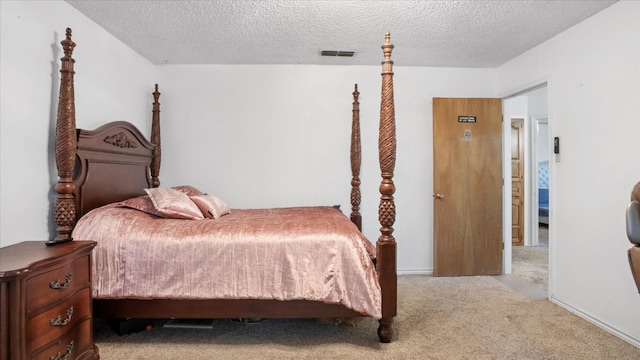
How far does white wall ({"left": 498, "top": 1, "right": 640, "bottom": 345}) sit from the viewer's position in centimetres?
235

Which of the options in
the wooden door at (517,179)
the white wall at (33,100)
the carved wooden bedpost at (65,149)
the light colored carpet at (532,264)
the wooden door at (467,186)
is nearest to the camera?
the white wall at (33,100)

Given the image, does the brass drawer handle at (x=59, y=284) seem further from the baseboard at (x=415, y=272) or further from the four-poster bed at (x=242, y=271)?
the baseboard at (x=415, y=272)

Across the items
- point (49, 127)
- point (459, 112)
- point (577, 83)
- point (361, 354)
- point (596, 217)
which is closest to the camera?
point (361, 354)

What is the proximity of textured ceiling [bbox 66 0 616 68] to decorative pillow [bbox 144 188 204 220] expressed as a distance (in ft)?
4.69

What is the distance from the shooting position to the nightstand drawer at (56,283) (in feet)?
4.93

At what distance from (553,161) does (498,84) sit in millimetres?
1353

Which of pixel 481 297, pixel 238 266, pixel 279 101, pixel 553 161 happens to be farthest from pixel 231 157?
pixel 553 161

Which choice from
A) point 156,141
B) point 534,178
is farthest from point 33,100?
point 534,178

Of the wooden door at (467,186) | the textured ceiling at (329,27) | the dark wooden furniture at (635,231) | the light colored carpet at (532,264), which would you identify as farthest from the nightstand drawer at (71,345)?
the light colored carpet at (532,264)

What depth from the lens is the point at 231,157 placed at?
12.6 ft

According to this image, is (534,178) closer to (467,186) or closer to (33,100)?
(467,186)

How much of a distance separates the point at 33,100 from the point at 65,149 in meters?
0.41

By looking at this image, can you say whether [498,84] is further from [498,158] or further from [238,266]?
[238,266]

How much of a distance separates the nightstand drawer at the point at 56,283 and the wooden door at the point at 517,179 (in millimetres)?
5617
